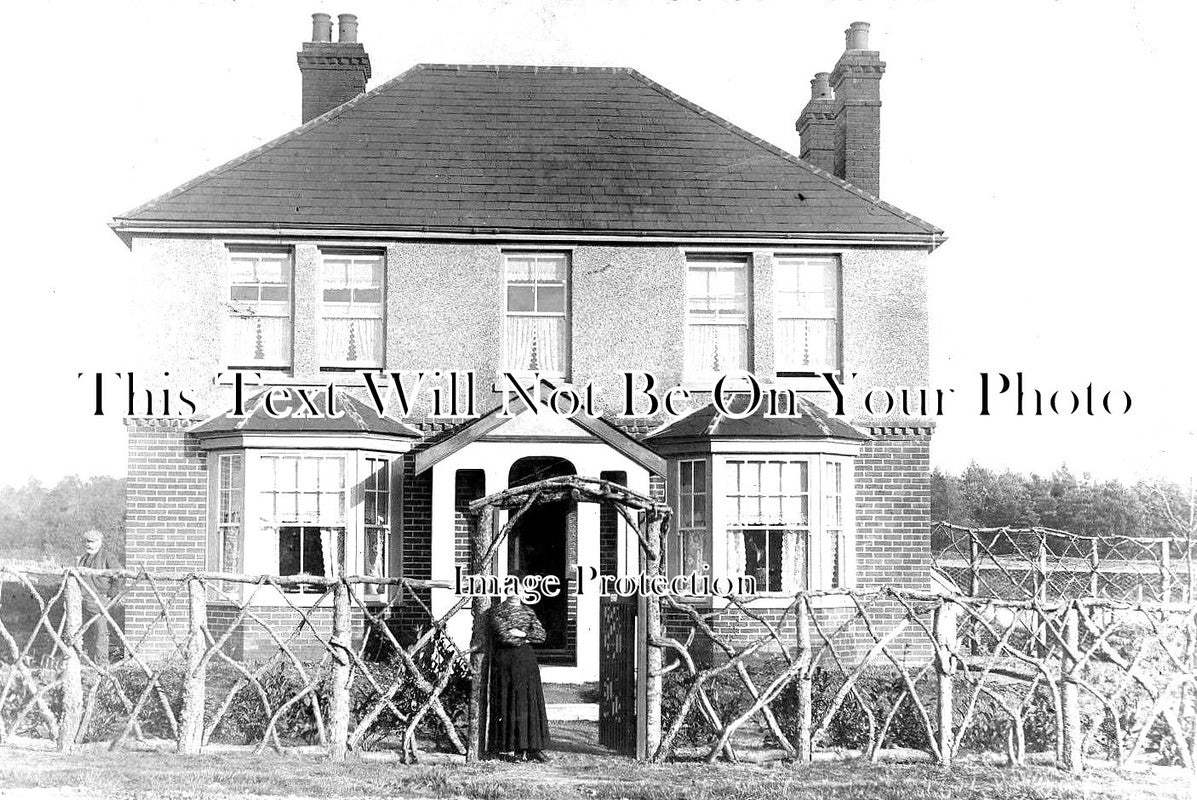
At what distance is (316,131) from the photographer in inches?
664

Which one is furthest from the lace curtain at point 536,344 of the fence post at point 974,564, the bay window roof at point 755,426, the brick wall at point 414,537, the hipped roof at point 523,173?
the fence post at point 974,564

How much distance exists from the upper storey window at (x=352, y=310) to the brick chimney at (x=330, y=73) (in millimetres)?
3481

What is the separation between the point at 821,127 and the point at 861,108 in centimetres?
210

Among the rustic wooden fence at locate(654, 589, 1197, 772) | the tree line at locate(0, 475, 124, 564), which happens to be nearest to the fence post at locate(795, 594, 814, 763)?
the rustic wooden fence at locate(654, 589, 1197, 772)

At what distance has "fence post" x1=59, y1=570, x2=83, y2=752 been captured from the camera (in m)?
11.1

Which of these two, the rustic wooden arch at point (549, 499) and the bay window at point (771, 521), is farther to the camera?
the bay window at point (771, 521)

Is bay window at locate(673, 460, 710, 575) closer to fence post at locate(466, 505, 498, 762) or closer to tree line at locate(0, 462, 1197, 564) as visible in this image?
fence post at locate(466, 505, 498, 762)

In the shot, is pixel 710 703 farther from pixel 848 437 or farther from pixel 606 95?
pixel 606 95

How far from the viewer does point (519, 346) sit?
635 inches

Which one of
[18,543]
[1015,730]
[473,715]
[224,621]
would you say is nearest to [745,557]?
[1015,730]

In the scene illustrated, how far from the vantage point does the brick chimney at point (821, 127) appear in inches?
784

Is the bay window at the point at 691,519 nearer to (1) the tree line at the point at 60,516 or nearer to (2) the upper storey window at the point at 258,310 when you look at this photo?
(2) the upper storey window at the point at 258,310

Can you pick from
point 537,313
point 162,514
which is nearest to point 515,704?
point 537,313

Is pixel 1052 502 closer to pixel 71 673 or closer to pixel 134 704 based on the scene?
pixel 134 704
